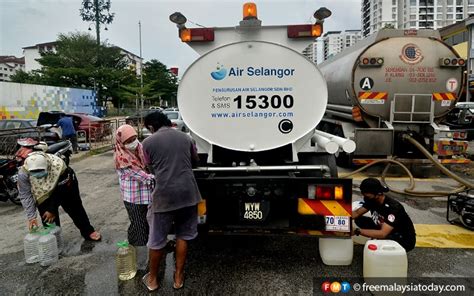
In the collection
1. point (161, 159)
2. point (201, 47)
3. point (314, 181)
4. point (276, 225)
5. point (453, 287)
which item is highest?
point (201, 47)

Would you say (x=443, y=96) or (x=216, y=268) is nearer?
(x=216, y=268)

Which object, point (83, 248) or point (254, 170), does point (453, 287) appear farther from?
point (83, 248)

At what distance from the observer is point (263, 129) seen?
3758mm

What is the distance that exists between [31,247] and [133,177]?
146cm

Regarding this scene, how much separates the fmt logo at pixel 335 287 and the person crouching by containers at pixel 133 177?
6.24 ft

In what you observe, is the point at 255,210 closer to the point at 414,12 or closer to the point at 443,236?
the point at 443,236

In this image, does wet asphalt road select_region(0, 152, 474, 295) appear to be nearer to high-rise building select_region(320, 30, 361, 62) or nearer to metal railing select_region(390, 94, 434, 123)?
metal railing select_region(390, 94, 434, 123)

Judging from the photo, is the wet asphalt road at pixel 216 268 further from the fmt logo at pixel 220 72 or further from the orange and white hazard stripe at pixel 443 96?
the orange and white hazard stripe at pixel 443 96

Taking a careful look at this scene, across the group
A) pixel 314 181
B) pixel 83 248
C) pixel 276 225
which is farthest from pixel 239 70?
pixel 83 248

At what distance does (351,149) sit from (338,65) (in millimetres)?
6306

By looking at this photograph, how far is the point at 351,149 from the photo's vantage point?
135 inches

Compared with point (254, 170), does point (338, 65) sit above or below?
above

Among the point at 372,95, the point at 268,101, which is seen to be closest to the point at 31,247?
the point at 268,101

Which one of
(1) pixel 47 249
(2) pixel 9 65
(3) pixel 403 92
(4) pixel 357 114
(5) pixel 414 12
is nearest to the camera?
(1) pixel 47 249
